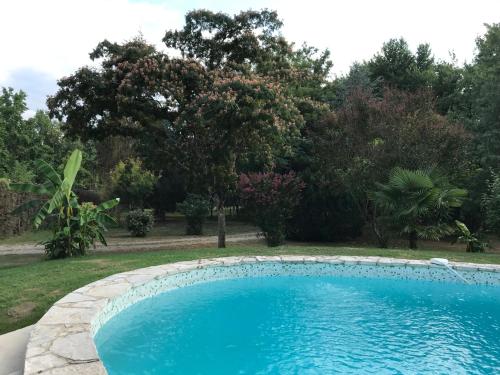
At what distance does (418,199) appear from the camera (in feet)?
47.0

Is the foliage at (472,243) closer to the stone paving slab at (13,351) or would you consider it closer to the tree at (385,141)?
the tree at (385,141)

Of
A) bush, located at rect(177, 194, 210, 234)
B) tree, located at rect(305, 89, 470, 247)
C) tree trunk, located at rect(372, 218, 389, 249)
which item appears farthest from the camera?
bush, located at rect(177, 194, 210, 234)

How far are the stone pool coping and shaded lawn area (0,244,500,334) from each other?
528 millimetres

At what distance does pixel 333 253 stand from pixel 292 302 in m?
3.95

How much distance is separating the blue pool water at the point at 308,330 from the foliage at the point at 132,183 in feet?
51.6

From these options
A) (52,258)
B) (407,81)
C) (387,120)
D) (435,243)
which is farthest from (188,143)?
(407,81)

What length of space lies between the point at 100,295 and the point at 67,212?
5.08 meters

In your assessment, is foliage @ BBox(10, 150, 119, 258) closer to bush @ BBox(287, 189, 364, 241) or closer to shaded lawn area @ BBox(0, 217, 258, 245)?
shaded lawn area @ BBox(0, 217, 258, 245)

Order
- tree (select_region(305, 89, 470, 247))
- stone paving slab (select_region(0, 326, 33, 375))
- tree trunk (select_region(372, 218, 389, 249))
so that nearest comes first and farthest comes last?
stone paving slab (select_region(0, 326, 33, 375)) → tree (select_region(305, 89, 470, 247)) → tree trunk (select_region(372, 218, 389, 249))

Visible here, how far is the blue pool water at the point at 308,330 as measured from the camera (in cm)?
618

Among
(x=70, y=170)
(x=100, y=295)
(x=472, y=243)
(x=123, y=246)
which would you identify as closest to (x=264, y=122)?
(x=70, y=170)

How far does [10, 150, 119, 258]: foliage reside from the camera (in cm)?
1158

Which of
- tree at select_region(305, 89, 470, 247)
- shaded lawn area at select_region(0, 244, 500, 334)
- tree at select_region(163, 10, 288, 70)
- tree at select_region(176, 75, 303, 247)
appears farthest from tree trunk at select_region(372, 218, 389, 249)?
tree at select_region(163, 10, 288, 70)

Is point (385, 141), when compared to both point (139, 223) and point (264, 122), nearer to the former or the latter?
point (264, 122)
